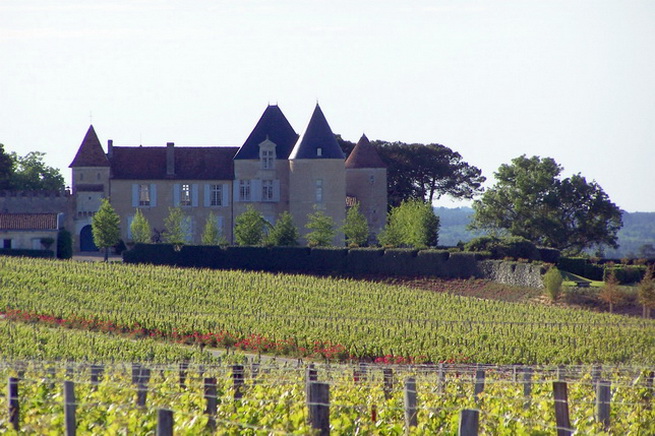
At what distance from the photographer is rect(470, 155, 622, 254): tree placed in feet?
240

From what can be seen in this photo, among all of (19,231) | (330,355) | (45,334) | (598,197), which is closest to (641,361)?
(330,355)

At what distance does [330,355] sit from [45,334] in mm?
7693

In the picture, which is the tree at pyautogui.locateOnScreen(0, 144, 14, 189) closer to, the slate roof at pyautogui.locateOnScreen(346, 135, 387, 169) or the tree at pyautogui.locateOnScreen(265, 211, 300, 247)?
the slate roof at pyautogui.locateOnScreen(346, 135, 387, 169)

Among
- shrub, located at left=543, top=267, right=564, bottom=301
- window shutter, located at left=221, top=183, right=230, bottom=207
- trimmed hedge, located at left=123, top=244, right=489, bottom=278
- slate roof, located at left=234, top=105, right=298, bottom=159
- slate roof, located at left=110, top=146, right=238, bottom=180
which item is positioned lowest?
shrub, located at left=543, top=267, right=564, bottom=301

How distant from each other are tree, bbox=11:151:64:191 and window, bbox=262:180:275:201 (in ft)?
68.9

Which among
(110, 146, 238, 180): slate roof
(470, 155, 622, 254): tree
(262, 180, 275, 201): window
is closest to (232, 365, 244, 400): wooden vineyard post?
(262, 180, 275, 201): window

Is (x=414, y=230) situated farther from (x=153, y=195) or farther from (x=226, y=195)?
(x=153, y=195)

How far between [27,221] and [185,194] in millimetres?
8909

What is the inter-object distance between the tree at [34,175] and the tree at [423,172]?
2125cm

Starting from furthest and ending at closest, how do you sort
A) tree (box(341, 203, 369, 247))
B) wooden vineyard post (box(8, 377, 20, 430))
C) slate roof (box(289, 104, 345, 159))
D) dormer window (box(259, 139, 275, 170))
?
1. dormer window (box(259, 139, 275, 170))
2. slate roof (box(289, 104, 345, 159))
3. tree (box(341, 203, 369, 247))
4. wooden vineyard post (box(8, 377, 20, 430))

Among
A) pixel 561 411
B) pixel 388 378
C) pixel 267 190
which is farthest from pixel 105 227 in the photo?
pixel 561 411

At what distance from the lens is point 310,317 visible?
38.8 meters

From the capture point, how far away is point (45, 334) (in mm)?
31953

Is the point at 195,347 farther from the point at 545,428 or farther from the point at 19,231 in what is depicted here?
the point at 19,231
